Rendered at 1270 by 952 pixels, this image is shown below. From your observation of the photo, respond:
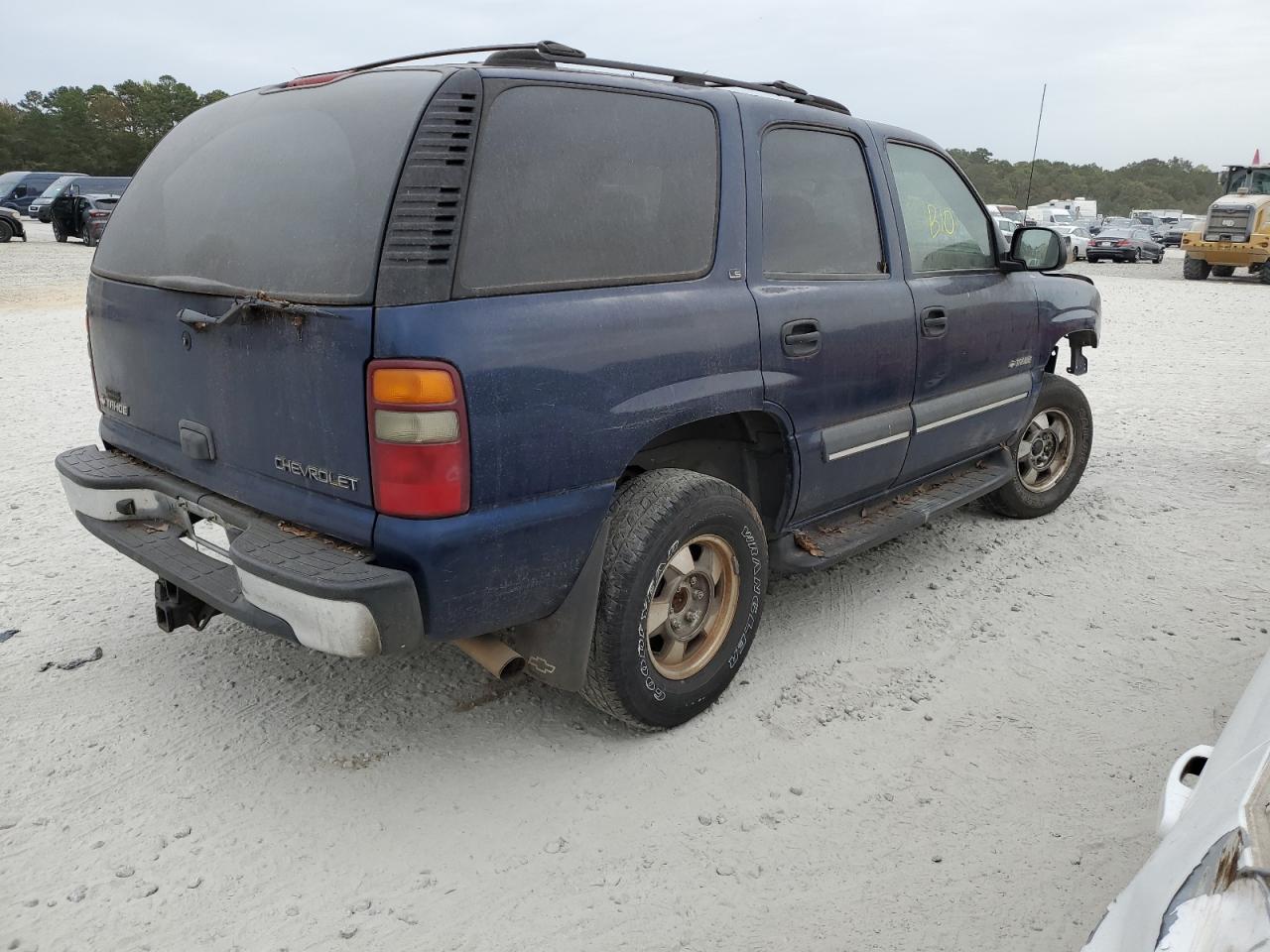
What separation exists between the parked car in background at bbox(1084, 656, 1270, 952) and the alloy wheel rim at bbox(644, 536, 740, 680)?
1607 mm

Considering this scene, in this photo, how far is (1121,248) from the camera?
28625 mm

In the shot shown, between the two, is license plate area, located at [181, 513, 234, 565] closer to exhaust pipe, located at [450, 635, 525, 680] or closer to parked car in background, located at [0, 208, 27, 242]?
exhaust pipe, located at [450, 635, 525, 680]

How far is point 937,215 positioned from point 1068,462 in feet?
6.16

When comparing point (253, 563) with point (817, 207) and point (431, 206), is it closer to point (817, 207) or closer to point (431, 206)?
point (431, 206)

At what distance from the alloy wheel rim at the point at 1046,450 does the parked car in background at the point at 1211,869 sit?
3.58 meters

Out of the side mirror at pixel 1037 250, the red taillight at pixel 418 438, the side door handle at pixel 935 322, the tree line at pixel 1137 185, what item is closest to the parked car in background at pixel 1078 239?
the side mirror at pixel 1037 250

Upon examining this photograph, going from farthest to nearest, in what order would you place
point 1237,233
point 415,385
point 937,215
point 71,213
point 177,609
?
point 71,213 < point 1237,233 < point 937,215 < point 177,609 < point 415,385

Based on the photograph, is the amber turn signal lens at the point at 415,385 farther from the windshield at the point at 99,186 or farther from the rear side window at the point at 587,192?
the windshield at the point at 99,186

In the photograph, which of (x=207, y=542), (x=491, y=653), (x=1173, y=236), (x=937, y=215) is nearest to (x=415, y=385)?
(x=491, y=653)

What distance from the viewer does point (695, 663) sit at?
3.20 meters

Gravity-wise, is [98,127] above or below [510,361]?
above

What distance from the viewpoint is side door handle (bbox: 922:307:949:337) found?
386cm

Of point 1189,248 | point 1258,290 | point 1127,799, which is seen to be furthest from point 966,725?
point 1189,248

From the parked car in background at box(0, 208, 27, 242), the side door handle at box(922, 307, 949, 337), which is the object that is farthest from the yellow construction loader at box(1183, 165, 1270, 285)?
the parked car in background at box(0, 208, 27, 242)
